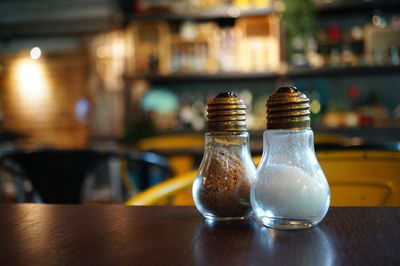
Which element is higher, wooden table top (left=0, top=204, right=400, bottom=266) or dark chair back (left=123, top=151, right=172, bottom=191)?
wooden table top (left=0, top=204, right=400, bottom=266)

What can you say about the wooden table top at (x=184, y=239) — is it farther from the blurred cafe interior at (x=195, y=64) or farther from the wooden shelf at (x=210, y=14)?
the wooden shelf at (x=210, y=14)

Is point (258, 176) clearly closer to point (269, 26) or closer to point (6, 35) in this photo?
point (269, 26)

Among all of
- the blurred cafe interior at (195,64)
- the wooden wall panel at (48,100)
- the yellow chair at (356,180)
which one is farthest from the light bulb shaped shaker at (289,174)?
the wooden wall panel at (48,100)

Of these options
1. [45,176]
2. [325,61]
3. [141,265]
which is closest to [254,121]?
[325,61]

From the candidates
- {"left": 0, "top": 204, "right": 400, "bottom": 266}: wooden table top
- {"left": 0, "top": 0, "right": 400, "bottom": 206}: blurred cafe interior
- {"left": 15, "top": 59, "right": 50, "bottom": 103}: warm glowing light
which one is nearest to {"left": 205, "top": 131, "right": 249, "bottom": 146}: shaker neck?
{"left": 0, "top": 204, "right": 400, "bottom": 266}: wooden table top

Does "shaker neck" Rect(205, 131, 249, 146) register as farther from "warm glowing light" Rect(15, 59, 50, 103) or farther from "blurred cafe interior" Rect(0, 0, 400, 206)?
"warm glowing light" Rect(15, 59, 50, 103)
